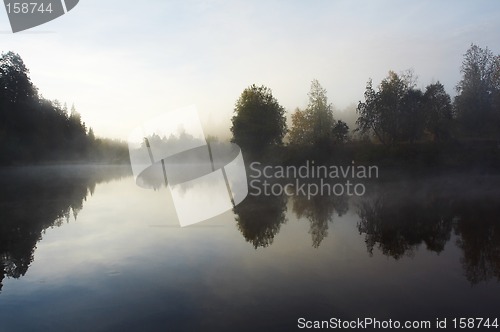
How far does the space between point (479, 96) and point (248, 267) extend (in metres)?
56.5

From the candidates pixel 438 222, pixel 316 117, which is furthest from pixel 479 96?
pixel 438 222

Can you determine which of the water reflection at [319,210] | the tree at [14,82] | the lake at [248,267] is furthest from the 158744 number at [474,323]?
the tree at [14,82]

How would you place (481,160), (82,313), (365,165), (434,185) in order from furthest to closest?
(365,165) → (481,160) → (434,185) → (82,313)

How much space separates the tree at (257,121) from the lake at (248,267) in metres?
40.7

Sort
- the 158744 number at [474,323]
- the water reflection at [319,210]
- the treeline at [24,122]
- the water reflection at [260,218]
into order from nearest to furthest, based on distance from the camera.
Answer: the 158744 number at [474,323], the water reflection at [260,218], the water reflection at [319,210], the treeline at [24,122]

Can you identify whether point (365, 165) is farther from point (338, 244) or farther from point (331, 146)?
point (338, 244)

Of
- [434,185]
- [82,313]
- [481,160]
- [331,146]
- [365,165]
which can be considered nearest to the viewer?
[82,313]

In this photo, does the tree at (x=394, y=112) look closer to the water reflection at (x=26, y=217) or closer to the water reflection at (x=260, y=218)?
the water reflection at (x=260, y=218)

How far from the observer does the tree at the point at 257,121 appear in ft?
226

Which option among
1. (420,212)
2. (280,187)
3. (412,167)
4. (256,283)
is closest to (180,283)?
(256,283)

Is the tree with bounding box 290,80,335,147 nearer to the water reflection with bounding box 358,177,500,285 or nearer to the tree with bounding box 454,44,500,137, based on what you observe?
the tree with bounding box 454,44,500,137

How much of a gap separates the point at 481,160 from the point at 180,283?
44.6 meters

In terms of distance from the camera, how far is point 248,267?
15.1 meters

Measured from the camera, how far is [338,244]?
60.6 feet
